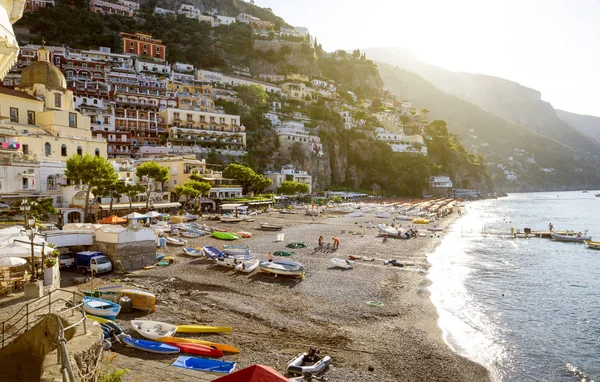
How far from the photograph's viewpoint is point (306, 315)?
1948 cm

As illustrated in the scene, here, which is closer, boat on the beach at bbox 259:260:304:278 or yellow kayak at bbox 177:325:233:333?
yellow kayak at bbox 177:325:233:333

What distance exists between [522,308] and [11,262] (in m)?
26.7

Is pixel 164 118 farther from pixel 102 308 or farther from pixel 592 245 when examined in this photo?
pixel 592 245

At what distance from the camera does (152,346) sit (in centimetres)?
1427

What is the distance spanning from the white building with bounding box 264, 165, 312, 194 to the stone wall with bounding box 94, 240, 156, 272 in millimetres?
55228

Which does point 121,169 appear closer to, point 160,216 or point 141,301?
point 160,216

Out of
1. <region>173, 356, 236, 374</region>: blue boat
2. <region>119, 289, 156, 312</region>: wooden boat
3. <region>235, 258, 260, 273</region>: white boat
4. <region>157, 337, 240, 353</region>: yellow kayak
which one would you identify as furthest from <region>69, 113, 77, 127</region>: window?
<region>173, 356, 236, 374</region>: blue boat

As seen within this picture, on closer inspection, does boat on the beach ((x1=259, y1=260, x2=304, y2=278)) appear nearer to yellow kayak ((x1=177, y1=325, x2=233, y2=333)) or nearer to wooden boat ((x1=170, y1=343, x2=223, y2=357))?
yellow kayak ((x1=177, y1=325, x2=233, y2=333))

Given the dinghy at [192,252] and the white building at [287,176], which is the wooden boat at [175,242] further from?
the white building at [287,176]

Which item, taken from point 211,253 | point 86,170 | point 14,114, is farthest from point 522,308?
point 14,114

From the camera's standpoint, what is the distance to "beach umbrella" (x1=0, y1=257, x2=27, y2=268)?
16309 millimetres

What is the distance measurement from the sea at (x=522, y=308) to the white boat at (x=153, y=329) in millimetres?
12555

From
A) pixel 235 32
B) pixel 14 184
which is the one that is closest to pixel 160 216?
pixel 14 184

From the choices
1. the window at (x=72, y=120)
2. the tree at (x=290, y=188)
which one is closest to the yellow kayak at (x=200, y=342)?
the window at (x=72, y=120)
